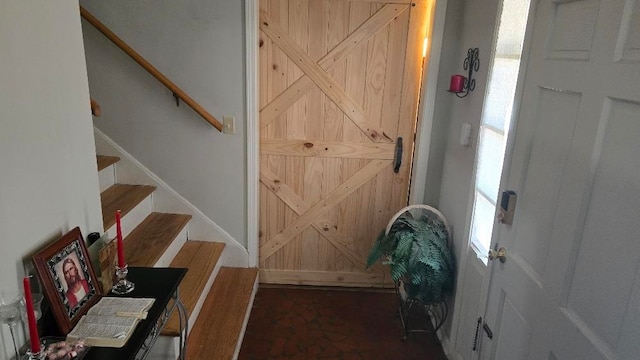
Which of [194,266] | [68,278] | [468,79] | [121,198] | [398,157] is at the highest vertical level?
[468,79]

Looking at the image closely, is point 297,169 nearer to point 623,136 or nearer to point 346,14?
point 346,14

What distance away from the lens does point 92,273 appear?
1.29 meters

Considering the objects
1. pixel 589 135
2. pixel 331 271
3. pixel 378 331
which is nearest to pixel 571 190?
pixel 589 135

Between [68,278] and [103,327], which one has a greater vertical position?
[68,278]

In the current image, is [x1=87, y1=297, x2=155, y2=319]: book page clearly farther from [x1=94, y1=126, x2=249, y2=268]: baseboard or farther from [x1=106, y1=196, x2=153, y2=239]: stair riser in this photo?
[x1=94, y1=126, x2=249, y2=268]: baseboard

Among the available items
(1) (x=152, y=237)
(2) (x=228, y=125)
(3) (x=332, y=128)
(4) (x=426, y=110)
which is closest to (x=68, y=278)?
(1) (x=152, y=237)

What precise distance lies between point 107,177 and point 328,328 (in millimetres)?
1660

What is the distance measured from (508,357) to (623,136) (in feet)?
3.19

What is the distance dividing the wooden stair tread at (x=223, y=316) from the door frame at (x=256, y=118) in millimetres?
184

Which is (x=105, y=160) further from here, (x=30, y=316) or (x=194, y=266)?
(x=30, y=316)

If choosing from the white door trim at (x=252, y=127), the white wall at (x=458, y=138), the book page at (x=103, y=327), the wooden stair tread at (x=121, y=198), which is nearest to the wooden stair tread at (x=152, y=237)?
the wooden stair tread at (x=121, y=198)

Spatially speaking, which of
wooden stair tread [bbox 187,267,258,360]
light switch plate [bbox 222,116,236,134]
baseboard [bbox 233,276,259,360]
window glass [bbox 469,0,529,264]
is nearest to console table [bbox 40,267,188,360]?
wooden stair tread [bbox 187,267,258,360]

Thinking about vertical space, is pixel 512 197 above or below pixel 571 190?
below

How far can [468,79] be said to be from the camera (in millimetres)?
2145
